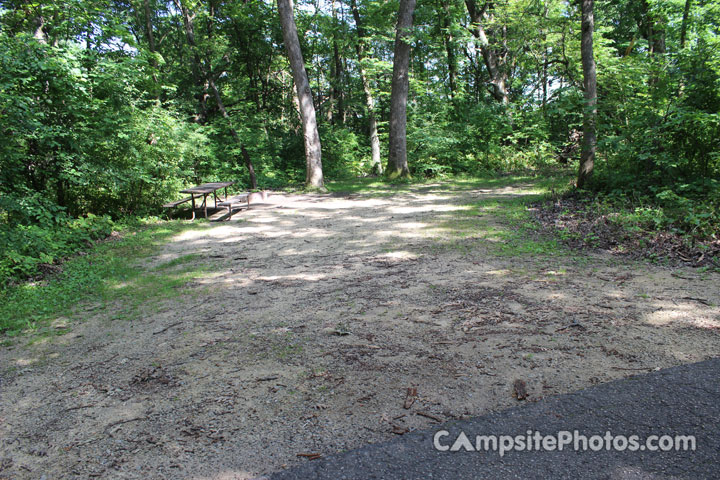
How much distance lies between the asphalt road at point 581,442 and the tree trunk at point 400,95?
13385mm

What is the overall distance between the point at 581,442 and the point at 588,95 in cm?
837

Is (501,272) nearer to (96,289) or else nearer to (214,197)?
(96,289)

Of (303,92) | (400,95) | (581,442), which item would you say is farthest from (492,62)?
(581,442)

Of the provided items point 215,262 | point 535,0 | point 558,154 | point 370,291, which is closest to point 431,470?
point 370,291

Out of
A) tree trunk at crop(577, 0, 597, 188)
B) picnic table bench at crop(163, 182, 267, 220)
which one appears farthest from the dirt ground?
picnic table bench at crop(163, 182, 267, 220)

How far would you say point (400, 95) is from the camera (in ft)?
49.4

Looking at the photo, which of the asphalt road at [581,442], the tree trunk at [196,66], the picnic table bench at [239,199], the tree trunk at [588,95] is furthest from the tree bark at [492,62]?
the asphalt road at [581,442]

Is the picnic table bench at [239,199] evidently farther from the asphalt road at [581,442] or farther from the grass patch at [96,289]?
the asphalt road at [581,442]

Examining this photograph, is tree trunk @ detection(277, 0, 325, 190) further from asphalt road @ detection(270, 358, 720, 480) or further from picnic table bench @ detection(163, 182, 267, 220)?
asphalt road @ detection(270, 358, 720, 480)

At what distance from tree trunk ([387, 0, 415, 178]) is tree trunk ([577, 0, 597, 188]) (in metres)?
6.81

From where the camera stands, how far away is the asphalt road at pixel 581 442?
200 cm

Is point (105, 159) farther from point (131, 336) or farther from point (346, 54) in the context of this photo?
point (346, 54)

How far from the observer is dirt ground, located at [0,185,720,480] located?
243 cm

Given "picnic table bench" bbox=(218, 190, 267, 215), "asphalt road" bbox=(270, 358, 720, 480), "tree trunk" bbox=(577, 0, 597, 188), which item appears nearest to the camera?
"asphalt road" bbox=(270, 358, 720, 480)
